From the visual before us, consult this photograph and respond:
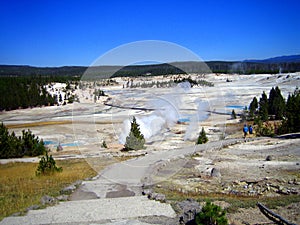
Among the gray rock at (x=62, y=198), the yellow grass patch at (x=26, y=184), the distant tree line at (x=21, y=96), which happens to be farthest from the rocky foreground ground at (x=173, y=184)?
the distant tree line at (x=21, y=96)

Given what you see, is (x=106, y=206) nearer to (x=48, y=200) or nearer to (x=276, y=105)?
(x=48, y=200)

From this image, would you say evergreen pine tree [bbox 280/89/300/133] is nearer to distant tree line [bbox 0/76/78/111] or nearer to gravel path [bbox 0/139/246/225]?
gravel path [bbox 0/139/246/225]

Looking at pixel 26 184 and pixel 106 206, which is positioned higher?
pixel 106 206

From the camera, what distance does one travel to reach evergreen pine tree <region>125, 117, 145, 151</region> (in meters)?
19.8

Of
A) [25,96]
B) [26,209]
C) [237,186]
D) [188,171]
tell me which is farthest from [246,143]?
[25,96]

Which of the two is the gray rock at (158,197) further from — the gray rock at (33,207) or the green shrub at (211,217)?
the gray rock at (33,207)

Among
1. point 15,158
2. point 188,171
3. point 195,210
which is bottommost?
point 15,158

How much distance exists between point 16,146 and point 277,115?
31.9 meters

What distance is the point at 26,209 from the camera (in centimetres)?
906

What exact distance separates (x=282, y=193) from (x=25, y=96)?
75964 millimetres

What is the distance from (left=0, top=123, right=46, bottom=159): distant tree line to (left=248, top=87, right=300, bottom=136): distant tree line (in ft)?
62.7

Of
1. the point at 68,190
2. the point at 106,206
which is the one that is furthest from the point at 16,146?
the point at 106,206

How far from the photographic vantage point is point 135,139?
2094cm

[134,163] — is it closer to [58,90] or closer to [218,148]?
[218,148]
